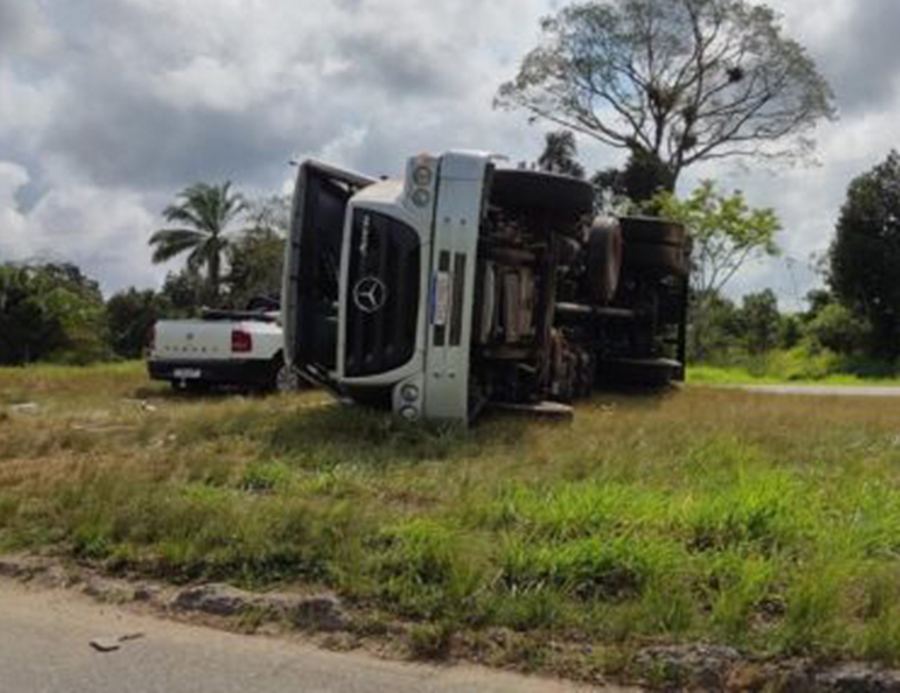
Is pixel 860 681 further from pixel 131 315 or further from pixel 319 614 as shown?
pixel 131 315

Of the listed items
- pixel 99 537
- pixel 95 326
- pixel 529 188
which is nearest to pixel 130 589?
pixel 99 537

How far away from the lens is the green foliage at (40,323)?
46.0 metres

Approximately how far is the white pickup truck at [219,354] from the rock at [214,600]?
33.1 feet

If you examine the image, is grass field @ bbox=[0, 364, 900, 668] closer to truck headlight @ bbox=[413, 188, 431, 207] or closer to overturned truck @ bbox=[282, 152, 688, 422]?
overturned truck @ bbox=[282, 152, 688, 422]

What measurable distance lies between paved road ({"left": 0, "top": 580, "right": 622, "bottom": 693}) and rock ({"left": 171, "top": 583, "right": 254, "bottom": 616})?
14 cm

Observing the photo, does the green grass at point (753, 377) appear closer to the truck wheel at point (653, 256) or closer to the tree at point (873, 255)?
the tree at point (873, 255)

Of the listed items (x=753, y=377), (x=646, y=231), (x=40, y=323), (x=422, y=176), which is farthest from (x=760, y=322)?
(x=422, y=176)

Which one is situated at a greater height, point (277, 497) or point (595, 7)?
point (595, 7)

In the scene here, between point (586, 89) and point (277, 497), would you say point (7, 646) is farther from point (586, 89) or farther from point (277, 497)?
point (586, 89)

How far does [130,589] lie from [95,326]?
1840 inches

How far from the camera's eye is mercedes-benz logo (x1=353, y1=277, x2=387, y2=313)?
9.73 meters

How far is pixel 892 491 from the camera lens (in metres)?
6.48

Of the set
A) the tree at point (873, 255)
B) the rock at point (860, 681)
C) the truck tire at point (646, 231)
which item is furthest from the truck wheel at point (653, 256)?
the tree at point (873, 255)

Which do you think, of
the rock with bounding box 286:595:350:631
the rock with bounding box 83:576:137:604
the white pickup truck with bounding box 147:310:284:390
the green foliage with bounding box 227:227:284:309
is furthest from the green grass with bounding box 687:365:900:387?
the rock with bounding box 286:595:350:631
